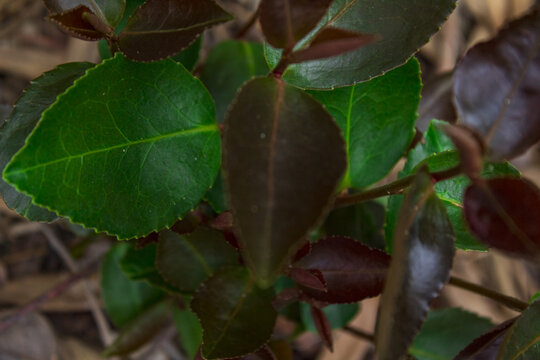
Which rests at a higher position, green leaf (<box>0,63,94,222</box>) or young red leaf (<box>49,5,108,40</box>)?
young red leaf (<box>49,5,108,40</box>)

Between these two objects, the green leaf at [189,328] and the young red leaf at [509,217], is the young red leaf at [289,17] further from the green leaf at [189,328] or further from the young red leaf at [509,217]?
→ the green leaf at [189,328]

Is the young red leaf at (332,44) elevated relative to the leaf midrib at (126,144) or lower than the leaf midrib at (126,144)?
elevated

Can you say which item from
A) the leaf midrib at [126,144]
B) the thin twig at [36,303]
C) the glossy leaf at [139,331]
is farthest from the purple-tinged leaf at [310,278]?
the thin twig at [36,303]

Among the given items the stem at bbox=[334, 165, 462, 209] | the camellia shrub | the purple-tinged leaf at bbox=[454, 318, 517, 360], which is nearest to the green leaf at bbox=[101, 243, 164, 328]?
the camellia shrub

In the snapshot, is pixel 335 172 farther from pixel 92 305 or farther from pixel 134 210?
pixel 92 305

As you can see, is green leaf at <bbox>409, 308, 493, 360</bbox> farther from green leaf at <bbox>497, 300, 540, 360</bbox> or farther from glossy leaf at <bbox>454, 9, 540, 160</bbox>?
glossy leaf at <bbox>454, 9, 540, 160</bbox>
